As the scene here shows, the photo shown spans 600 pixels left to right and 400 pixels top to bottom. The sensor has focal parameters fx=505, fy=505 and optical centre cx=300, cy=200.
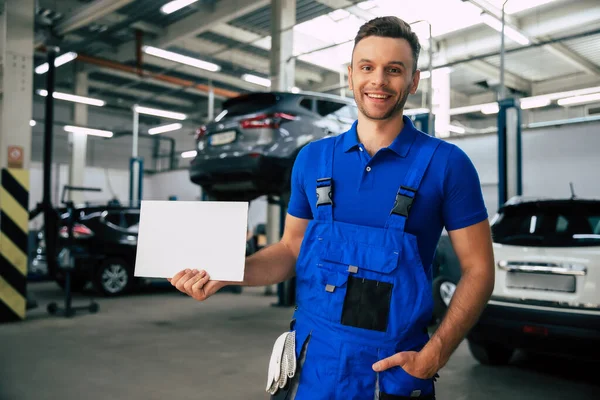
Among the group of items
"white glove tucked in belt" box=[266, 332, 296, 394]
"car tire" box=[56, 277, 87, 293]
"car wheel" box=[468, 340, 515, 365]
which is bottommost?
"car tire" box=[56, 277, 87, 293]

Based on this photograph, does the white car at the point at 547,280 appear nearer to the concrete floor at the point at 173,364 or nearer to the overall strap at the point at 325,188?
the concrete floor at the point at 173,364

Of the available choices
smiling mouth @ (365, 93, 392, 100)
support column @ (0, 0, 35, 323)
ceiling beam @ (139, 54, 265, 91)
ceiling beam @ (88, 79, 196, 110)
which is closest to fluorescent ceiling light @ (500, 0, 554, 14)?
support column @ (0, 0, 35, 323)

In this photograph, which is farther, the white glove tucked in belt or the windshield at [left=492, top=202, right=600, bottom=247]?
the windshield at [left=492, top=202, right=600, bottom=247]

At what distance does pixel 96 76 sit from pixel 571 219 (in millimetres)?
16982

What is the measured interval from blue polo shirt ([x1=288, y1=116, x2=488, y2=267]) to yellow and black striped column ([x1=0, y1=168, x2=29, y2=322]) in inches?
228

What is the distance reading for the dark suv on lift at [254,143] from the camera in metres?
5.53

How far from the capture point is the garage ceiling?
32.6 ft

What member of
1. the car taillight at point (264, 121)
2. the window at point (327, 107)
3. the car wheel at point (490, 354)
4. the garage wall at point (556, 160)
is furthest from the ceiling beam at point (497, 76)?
the car wheel at point (490, 354)

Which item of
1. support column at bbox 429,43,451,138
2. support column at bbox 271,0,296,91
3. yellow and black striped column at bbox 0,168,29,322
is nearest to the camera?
yellow and black striped column at bbox 0,168,29,322

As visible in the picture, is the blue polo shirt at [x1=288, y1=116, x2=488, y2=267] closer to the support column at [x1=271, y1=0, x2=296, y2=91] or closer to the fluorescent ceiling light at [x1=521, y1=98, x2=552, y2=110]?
the support column at [x1=271, y1=0, x2=296, y2=91]

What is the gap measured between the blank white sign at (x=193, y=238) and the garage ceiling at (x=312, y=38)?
6930 mm

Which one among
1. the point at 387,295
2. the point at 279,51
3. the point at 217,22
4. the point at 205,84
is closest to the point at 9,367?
the point at 387,295

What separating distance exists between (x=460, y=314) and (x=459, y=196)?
0.28 metres

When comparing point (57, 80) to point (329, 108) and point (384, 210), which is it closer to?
point (329, 108)
